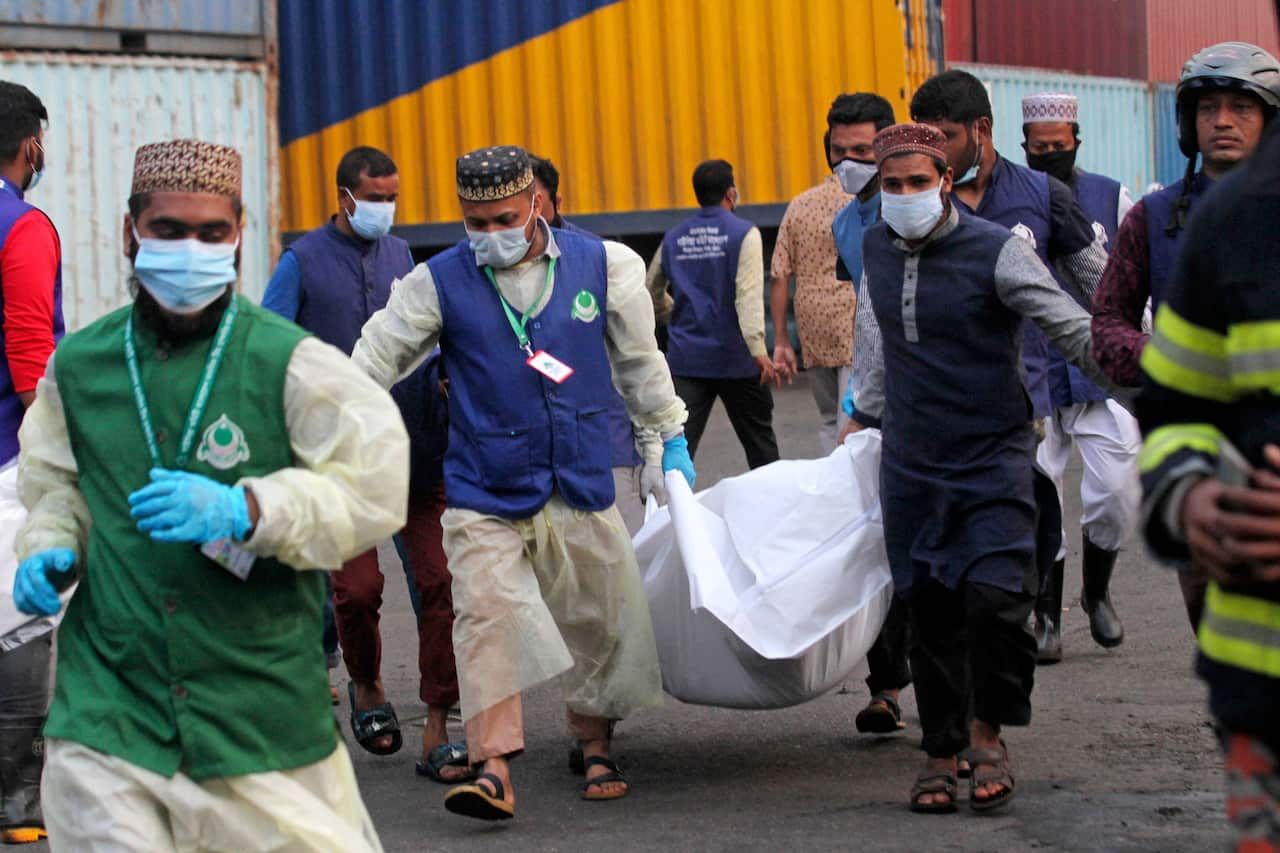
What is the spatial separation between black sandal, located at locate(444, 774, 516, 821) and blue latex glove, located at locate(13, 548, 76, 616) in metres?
2.20

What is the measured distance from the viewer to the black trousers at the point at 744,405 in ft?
34.6

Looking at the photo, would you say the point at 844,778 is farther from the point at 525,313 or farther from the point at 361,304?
the point at 361,304

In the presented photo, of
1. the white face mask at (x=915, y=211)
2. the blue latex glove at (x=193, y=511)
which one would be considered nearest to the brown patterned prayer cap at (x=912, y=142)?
the white face mask at (x=915, y=211)

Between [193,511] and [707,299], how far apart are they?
735cm

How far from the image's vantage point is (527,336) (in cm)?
601

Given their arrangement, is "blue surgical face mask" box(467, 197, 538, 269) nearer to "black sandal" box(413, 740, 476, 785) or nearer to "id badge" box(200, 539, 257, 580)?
"black sandal" box(413, 740, 476, 785)

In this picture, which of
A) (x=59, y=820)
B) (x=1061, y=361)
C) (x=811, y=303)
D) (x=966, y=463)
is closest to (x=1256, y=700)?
(x=59, y=820)

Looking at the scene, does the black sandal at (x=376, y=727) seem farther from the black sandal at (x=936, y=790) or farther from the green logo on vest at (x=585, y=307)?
the black sandal at (x=936, y=790)

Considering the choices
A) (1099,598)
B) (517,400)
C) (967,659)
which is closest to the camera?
(967,659)

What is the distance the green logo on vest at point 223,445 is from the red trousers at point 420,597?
323 centimetres

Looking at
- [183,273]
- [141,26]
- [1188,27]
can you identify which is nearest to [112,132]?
[141,26]

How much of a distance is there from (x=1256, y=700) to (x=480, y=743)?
3.37 m

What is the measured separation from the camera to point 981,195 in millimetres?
6992

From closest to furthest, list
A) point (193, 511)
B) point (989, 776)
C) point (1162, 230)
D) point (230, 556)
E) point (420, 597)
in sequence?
point (193, 511) < point (230, 556) < point (1162, 230) < point (989, 776) < point (420, 597)
